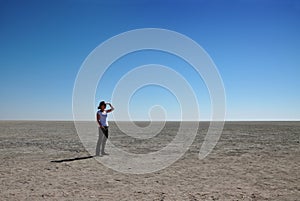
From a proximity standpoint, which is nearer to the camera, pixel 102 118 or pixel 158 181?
pixel 158 181

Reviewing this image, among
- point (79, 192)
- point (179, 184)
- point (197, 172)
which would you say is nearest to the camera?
point (79, 192)

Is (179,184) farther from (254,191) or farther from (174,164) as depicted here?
(174,164)

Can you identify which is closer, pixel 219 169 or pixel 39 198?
pixel 39 198

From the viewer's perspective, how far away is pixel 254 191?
6.09 m

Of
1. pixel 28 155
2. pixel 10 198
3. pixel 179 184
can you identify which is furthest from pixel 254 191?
pixel 28 155

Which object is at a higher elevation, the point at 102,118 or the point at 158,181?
the point at 102,118

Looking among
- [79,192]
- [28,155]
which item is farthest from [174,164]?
[28,155]

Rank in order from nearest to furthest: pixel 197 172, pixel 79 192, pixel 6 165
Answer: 1. pixel 79 192
2. pixel 197 172
3. pixel 6 165

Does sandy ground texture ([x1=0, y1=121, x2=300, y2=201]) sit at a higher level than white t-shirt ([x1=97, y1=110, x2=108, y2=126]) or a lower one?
lower

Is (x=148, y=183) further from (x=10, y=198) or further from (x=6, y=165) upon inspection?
(x=6, y=165)

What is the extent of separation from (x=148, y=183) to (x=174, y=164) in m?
2.63

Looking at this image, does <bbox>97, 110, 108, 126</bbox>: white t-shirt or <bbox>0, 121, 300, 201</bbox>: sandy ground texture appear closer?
<bbox>0, 121, 300, 201</bbox>: sandy ground texture

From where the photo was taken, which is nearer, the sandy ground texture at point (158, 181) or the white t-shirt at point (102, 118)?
the sandy ground texture at point (158, 181)

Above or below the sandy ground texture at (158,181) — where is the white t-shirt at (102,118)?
above
